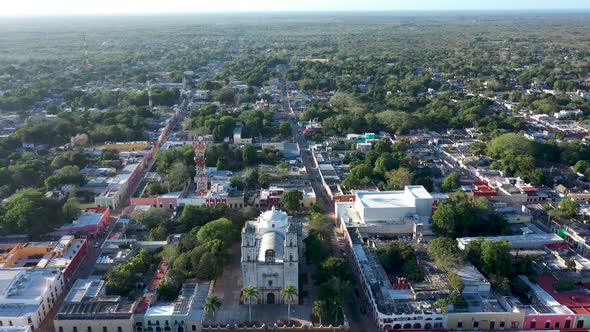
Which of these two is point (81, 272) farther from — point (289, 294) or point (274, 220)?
point (289, 294)

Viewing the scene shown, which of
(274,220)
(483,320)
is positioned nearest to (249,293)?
(274,220)

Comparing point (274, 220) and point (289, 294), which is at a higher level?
point (274, 220)

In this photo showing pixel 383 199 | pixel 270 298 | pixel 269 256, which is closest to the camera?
pixel 269 256

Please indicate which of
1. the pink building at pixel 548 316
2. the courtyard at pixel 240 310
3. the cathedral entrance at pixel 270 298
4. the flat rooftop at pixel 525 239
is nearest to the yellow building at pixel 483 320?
the pink building at pixel 548 316

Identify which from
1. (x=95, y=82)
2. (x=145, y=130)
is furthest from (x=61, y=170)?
(x=95, y=82)

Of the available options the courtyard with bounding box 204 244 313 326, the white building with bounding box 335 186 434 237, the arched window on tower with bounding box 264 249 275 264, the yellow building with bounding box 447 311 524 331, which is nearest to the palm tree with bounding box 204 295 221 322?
the courtyard with bounding box 204 244 313 326

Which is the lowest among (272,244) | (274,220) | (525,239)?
(525,239)

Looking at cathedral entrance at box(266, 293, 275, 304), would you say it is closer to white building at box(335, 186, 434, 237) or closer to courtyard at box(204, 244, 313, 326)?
courtyard at box(204, 244, 313, 326)
